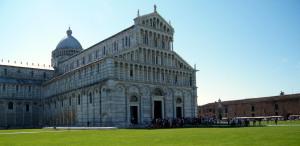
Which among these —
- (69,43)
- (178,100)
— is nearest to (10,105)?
(69,43)

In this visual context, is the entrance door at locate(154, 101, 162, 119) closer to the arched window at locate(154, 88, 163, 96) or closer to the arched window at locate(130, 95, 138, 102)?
the arched window at locate(154, 88, 163, 96)

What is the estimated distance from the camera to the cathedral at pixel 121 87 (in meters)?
50.3

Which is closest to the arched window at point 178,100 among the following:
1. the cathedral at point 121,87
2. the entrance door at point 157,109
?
the cathedral at point 121,87

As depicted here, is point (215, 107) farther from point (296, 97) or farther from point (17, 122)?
point (17, 122)

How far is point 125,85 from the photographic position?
5078 centimetres

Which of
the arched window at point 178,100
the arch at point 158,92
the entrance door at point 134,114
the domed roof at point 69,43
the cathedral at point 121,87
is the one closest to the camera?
the cathedral at point 121,87

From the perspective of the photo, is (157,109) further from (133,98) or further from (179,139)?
(179,139)

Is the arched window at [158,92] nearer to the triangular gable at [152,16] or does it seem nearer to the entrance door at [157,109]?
the entrance door at [157,109]

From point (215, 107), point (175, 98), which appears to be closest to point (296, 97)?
point (215, 107)

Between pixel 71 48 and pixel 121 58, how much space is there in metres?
33.7

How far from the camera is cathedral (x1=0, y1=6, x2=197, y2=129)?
50.3m

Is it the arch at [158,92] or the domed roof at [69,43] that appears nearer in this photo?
the arch at [158,92]

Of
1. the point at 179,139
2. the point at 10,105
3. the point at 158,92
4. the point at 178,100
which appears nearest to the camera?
the point at 179,139

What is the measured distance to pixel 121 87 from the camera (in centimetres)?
5044
